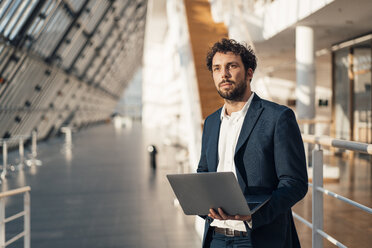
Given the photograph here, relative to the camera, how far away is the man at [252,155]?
63.1 inches

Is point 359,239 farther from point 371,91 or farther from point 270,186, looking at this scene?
point 371,91

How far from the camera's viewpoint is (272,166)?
1684 mm

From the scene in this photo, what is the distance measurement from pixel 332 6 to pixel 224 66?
782cm

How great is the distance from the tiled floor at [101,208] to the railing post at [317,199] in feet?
7.44

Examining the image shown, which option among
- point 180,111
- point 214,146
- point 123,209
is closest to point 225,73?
point 214,146

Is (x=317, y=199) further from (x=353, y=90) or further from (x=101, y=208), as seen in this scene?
(x=353, y=90)

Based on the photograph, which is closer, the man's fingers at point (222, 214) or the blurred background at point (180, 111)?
the man's fingers at point (222, 214)

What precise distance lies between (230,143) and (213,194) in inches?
11.4

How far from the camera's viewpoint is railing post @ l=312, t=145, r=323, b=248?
2895 millimetres

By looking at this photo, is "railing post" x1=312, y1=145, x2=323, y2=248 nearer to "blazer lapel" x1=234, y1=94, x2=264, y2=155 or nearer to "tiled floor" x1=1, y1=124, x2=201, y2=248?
"blazer lapel" x1=234, y1=94, x2=264, y2=155

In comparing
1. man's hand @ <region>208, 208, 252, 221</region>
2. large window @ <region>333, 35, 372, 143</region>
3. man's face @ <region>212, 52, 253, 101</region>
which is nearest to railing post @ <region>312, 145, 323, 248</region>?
man's face @ <region>212, 52, 253, 101</region>

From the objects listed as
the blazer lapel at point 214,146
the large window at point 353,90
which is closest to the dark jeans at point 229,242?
the blazer lapel at point 214,146

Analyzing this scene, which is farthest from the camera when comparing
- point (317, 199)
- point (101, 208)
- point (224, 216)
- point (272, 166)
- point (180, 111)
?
point (180, 111)

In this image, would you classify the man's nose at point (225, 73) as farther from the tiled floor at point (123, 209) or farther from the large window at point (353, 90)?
the large window at point (353, 90)
